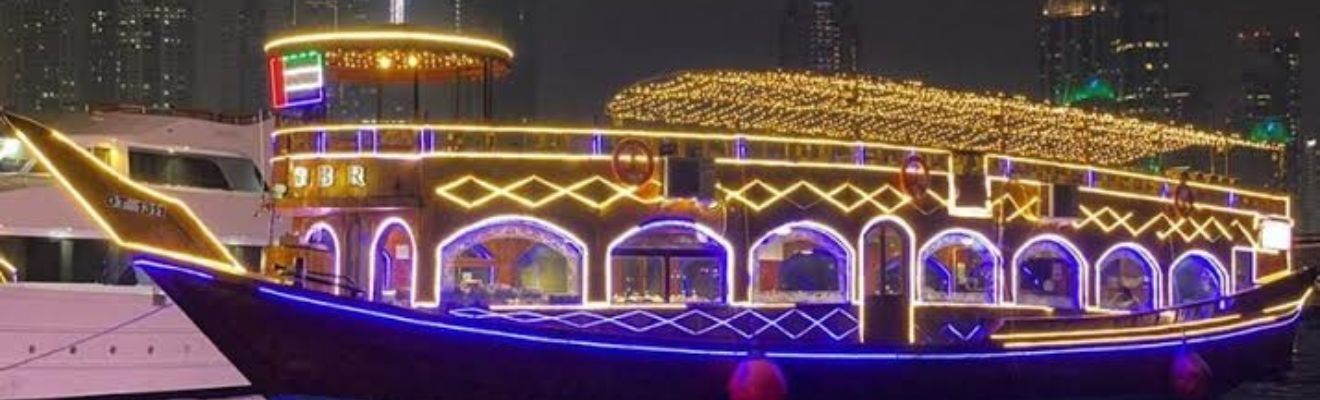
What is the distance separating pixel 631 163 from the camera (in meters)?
17.4

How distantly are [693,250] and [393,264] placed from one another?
10.9 ft

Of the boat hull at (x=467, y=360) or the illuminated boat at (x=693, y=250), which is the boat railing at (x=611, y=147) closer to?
the illuminated boat at (x=693, y=250)

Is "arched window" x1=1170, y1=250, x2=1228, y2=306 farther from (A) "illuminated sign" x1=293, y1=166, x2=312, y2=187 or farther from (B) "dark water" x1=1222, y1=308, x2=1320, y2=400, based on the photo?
(A) "illuminated sign" x1=293, y1=166, x2=312, y2=187

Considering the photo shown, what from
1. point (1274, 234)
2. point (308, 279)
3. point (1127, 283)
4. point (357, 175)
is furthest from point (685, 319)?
point (1274, 234)

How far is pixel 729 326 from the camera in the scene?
17.9m

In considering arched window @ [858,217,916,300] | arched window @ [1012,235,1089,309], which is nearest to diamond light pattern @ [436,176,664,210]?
arched window @ [858,217,916,300]

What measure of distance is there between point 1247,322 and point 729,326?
26.7ft

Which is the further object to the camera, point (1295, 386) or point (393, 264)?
point (1295, 386)

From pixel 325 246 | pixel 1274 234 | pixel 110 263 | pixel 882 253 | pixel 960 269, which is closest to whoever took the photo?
pixel 325 246

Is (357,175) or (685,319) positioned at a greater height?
(357,175)

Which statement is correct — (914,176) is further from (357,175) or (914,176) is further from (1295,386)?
(1295,386)

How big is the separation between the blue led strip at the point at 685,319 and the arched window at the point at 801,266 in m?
0.39

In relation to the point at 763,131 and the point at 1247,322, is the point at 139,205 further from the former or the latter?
the point at 1247,322

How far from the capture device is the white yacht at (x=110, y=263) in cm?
1898
